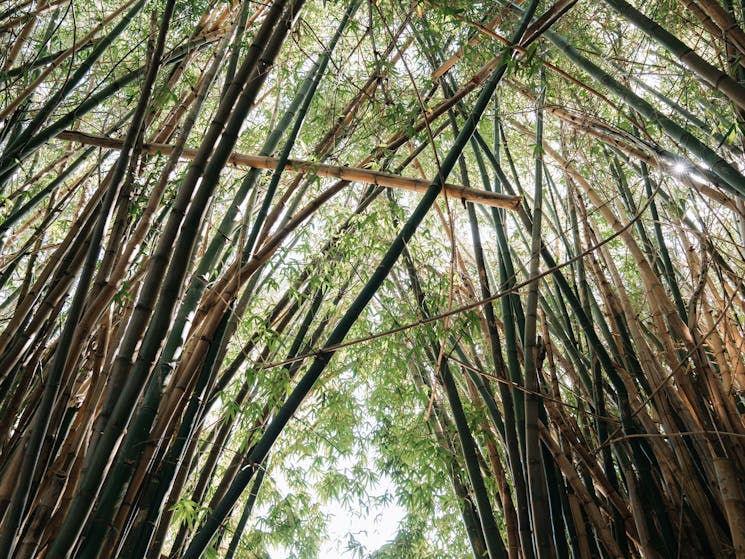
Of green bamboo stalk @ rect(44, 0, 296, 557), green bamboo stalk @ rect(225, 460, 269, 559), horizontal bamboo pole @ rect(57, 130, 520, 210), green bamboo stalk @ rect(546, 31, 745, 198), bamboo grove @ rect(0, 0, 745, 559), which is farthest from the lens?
green bamboo stalk @ rect(225, 460, 269, 559)

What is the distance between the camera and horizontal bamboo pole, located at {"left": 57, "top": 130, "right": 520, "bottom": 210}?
218 cm

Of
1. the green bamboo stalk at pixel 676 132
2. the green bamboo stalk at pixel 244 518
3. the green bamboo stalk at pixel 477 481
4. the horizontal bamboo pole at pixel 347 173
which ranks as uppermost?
the green bamboo stalk at pixel 676 132

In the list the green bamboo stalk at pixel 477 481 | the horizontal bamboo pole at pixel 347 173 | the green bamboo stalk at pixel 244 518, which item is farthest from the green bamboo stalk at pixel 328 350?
the green bamboo stalk at pixel 244 518

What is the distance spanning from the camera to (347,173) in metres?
2.27

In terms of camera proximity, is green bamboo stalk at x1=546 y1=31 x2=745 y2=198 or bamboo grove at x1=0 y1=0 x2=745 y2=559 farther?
green bamboo stalk at x1=546 y1=31 x2=745 y2=198

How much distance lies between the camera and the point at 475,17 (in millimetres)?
2582

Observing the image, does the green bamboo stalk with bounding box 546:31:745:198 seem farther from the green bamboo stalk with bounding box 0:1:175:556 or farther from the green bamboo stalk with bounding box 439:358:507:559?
the green bamboo stalk with bounding box 0:1:175:556

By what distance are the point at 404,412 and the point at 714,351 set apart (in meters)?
2.02

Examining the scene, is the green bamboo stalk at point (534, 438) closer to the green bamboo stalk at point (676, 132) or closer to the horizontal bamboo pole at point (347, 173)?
the horizontal bamboo pole at point (347, 173)

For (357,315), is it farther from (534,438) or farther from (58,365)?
(58,365)

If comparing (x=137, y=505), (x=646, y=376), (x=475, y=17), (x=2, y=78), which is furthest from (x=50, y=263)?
(x=646, y=376)

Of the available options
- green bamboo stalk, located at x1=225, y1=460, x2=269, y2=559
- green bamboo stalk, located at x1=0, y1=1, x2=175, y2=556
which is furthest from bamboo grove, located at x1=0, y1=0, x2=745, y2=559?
green bamboo stalk, located at x1=225, y1=460, x2=269, y2=559

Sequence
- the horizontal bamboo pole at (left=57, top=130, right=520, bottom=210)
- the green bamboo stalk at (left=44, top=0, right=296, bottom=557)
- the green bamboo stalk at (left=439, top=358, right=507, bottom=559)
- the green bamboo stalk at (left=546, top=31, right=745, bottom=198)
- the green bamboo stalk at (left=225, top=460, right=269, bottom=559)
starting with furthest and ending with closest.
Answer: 1. the green bamboo stalk at (left=225, top=460, right=269, bottom=559)
2. the horizontal bamboo pole at (left=57, top=130, right=520, bottom=210)
3. the green bamboo stalk at (left=439, top=358, right=507, bottom=559)
4. the green bamboo stalk at (left=546, top=31, right=745, bottom=198)
5. the green bamboo stalk at (left=44, top=0, right=296, bottom=557)

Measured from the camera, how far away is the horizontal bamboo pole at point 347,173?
218 centimetres
